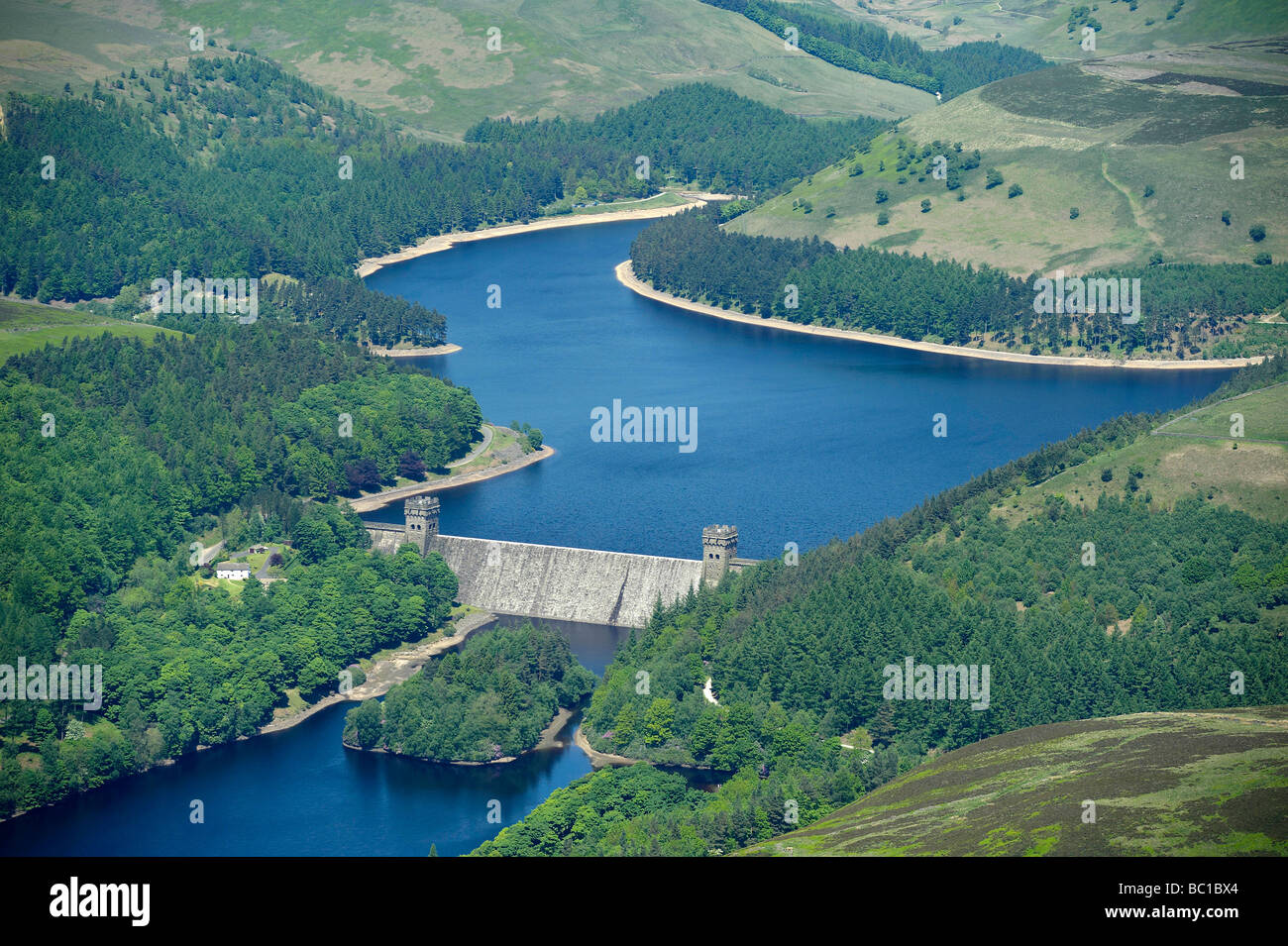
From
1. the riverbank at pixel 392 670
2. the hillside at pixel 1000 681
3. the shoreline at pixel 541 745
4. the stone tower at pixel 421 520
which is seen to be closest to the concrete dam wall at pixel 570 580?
the stone tower at pixel 421 520

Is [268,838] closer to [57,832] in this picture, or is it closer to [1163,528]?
[57,832]

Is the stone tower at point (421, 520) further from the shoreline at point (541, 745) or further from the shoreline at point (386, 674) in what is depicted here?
the shoreline at point (541, 745)

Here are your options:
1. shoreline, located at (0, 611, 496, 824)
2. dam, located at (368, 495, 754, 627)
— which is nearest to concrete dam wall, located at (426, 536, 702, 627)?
dam, located at (368, 495, 754, 627)

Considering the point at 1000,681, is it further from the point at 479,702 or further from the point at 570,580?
the point at 570,580

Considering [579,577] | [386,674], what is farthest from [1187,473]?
[386,674]

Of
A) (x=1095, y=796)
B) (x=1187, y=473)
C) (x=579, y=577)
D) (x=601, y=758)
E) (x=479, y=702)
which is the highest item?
(x=1187, y=473)

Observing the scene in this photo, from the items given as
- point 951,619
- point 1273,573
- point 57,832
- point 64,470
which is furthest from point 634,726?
point 64,470

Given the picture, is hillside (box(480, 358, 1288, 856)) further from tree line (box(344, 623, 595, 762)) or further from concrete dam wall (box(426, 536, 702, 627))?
concrete dam wall (box(426, 536, 702, 627))
